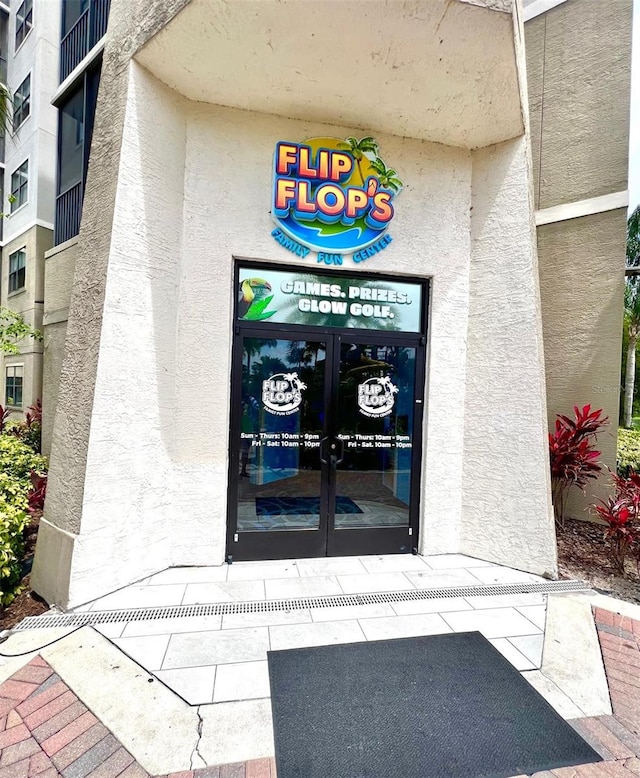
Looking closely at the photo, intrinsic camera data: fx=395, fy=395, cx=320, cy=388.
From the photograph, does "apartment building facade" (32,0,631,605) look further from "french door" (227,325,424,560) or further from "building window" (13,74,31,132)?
"building window" (13,74,31,132)

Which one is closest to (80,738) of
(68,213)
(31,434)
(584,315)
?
(31,434)

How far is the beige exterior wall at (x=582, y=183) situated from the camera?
5.46 m

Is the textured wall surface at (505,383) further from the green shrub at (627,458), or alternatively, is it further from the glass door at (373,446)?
the green shrub at (627,458)

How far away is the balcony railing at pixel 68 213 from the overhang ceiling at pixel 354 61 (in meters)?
3.33

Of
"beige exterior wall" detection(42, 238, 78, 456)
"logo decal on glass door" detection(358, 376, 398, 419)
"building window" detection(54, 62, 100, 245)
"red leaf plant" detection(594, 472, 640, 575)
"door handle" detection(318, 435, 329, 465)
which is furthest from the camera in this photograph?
"beige exterior wall" detection(42, 238, 78, 456)

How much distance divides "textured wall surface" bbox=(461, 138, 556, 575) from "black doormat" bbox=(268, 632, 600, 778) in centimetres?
174

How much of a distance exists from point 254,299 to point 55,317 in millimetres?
4191

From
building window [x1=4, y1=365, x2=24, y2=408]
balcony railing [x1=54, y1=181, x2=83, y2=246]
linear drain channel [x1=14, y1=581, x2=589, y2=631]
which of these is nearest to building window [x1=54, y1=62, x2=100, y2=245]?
balcony railing [x1=54, y1=181, x2=83, y2=246]

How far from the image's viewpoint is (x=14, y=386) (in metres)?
12.5

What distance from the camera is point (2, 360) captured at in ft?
43.0

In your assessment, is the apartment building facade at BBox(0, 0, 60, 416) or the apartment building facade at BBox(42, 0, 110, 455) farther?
the apartment building facade at BBox(0, 0, 60, 416)

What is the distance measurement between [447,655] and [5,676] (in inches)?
118

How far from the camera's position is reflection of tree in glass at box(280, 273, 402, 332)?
4418mm

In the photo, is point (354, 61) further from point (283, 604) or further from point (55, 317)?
point (55, 317)
